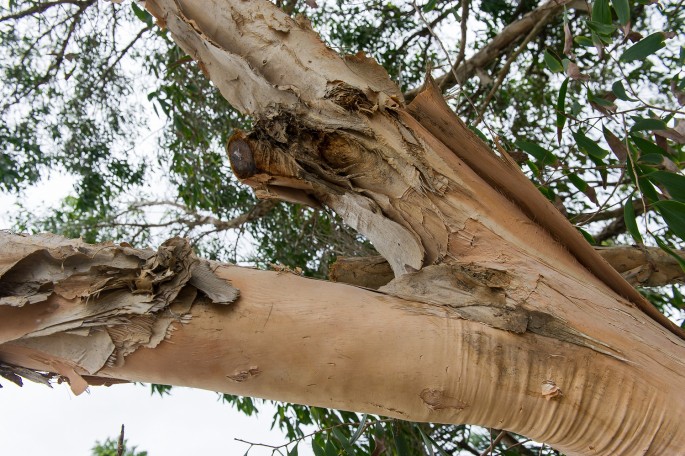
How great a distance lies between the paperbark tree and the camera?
943 mm

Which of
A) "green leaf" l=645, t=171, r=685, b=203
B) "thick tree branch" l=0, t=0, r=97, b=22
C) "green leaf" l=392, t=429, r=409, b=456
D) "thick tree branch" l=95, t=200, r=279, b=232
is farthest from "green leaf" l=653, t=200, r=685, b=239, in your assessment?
"thick tree branch" l=0, t=0, r=97, b=22

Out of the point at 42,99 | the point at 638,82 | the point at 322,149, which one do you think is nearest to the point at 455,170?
the point at 322,149

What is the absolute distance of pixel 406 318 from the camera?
1.05 meters

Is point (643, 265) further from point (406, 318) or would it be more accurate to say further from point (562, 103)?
point (406, 318)

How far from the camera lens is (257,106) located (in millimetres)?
1488

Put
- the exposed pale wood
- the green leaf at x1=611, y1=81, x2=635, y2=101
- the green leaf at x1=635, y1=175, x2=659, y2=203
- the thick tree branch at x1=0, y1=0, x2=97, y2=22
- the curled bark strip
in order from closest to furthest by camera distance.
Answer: the curled bark strip → the green leaf at x1=635, y1=175, x2=659, y2=203 → the green leaf at x1=611, y1=81, x2=635, y2=101 → the exposed pale wood → the thick tree branch at x1=0, y1=0, x2=97, y2=22

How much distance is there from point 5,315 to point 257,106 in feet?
2.62

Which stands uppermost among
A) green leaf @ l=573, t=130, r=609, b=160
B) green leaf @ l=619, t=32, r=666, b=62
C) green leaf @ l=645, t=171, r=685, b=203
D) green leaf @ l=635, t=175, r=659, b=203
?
green leaf @ l=619, t=32, r=666, b=62

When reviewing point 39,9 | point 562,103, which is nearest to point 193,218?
point 39,9

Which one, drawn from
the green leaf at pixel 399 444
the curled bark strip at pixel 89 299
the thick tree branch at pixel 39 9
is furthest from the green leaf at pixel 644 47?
the thick tree branch at pixel 39 9

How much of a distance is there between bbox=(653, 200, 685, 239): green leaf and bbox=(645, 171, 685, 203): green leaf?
10cm

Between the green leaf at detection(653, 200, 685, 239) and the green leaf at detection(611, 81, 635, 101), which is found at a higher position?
the green leaf at detection(611, 81, 635, 101)

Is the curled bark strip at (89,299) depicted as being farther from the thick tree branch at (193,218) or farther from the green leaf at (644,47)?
the thick tree branch at (193,218)

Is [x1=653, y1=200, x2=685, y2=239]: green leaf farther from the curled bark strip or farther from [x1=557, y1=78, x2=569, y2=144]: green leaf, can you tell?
the curled bark strip
